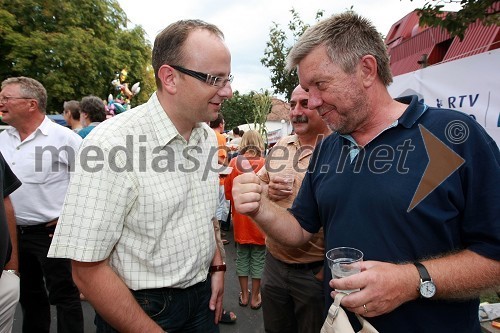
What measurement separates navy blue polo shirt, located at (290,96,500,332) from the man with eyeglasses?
84 cm

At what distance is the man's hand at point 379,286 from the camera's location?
53.9 inches

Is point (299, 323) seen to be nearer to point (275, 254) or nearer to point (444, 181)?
point (275, 254)

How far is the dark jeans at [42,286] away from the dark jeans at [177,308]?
1748 millimetres

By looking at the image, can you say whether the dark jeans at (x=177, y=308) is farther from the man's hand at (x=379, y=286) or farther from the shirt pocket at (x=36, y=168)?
the shirt pocket at (x=36, y=168)

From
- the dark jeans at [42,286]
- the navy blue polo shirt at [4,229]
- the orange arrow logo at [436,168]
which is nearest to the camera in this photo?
the orange arrow logo at [436,168]

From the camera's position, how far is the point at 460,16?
3949mm

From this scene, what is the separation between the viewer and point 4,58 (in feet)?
55.0

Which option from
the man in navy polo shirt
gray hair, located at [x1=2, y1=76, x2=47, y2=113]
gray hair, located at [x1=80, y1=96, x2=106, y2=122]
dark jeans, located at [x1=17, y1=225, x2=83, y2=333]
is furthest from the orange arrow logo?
gray hair, located at [x1=80, y1=96, x2=106, y2=122]

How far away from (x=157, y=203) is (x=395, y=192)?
115 cm

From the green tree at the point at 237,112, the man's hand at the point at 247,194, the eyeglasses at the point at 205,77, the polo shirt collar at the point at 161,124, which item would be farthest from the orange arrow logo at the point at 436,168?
the green tree at the point at 237,112

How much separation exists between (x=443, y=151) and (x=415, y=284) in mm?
587

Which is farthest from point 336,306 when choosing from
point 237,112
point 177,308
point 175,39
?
point 237,112

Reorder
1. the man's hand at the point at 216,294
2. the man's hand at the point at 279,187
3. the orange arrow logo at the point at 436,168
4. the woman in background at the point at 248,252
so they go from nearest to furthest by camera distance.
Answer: the orange arrow logo at the point at 436,168 → the man's hand at the point at 216,294 → the man's hand at the point at 279,187 → the woman in background at the point at 248,252

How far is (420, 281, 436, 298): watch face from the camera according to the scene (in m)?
1.43
